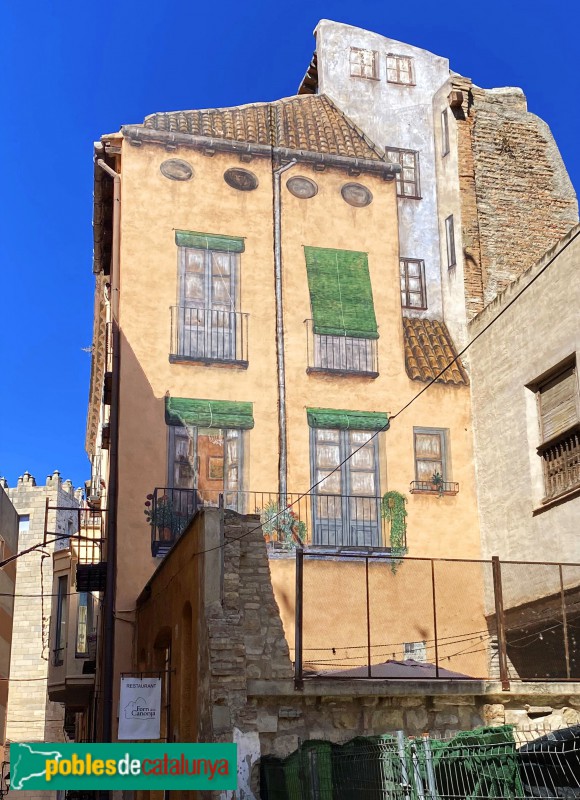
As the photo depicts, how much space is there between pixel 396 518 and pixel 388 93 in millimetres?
10093

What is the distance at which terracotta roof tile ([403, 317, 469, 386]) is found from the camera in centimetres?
2312

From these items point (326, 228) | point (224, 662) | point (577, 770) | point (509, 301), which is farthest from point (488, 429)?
point (577, 770)

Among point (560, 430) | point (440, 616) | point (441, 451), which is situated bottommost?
point (440, 616)

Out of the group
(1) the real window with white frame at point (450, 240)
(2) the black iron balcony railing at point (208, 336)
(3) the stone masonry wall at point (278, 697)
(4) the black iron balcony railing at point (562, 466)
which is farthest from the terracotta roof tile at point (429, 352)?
(3) the stone masonry wall at point (278, 697)

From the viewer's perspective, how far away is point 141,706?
16.4 metres

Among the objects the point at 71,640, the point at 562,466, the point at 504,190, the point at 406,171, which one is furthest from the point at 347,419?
the point at 71,640

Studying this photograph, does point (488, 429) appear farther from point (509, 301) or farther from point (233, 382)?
point (233, 382)

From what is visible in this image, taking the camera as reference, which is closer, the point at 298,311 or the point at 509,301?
the point at 509,301

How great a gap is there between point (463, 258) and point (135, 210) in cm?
702

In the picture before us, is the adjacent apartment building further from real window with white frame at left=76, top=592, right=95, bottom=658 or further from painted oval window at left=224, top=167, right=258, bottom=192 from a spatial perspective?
real window with white frame at left=76, top=592, right=95, bottom=658

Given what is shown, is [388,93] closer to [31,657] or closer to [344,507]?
[344,507]

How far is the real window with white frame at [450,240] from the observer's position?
24250mm

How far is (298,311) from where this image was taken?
23.1 meters

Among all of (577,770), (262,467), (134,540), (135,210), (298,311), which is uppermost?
(135,210)
